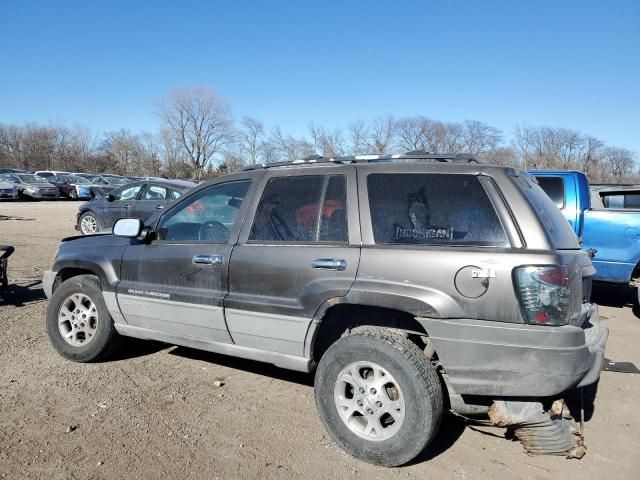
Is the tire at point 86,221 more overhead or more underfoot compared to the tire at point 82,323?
more overhead

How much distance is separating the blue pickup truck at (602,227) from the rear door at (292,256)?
15.5ft

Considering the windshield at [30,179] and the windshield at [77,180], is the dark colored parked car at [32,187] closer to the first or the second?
the windshield at [30,179]

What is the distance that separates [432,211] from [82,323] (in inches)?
133

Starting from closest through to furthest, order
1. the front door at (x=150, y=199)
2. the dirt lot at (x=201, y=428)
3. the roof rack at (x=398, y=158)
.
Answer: the dirt lot at (x=201, y=428), the roof rack at (x=398, y=158), the front door at (x=150, y=199)

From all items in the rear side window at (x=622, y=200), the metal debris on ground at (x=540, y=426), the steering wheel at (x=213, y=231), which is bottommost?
the metal debris on ground at (x=540, y=426)

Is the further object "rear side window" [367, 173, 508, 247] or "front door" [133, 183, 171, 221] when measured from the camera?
"front door" [133, 183, 171, 221]

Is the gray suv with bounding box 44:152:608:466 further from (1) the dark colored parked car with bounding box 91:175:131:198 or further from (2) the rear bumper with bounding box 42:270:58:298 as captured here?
(1) the dark colored parked car with bounding box 91:175:131:198

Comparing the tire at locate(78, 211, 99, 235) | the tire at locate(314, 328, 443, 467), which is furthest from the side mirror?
the tire at locate(78, 211, 99, 235)

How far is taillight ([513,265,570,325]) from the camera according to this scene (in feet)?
8.72

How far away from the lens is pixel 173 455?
3111mm

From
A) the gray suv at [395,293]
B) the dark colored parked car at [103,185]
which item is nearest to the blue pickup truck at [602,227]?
the gray suv at [395,293]

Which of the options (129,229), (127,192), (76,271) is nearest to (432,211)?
(129,229)

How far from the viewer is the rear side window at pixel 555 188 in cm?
708

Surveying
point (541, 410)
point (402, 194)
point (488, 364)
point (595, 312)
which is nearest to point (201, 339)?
point (402, 194)
